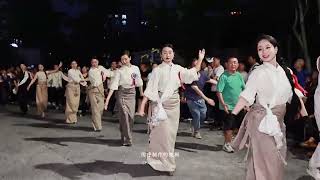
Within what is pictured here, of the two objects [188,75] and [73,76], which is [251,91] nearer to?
[188,75]

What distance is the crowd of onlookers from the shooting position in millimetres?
9391

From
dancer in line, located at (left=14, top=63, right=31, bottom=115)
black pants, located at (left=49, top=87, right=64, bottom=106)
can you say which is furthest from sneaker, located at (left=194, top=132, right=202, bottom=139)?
black pants, located at (left=49, top=87, right=64, bottom=106)

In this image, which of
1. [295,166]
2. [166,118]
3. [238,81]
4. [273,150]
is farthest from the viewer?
[238,81]

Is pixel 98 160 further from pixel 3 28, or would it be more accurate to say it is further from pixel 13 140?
pixel 3 28

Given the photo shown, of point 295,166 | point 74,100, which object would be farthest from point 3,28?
point 295,166

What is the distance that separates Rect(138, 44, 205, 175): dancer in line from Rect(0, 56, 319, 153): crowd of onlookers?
26.2 inches

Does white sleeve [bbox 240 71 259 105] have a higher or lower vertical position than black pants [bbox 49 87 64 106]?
higher

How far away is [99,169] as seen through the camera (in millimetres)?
7445

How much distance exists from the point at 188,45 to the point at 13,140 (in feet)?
54.7

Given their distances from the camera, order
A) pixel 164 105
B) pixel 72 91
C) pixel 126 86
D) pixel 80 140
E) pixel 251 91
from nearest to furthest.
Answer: pixel 251 91
pixel 164 105
pixel 126 86
pixel 80 140
pixel 72 91

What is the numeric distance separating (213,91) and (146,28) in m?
26.6

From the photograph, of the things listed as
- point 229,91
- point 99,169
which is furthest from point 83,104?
point 99,169

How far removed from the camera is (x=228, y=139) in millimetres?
9117

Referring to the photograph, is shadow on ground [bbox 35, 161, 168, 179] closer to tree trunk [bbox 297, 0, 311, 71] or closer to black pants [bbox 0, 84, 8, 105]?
tree trunk [bbox 297, 0, 311, 71]
